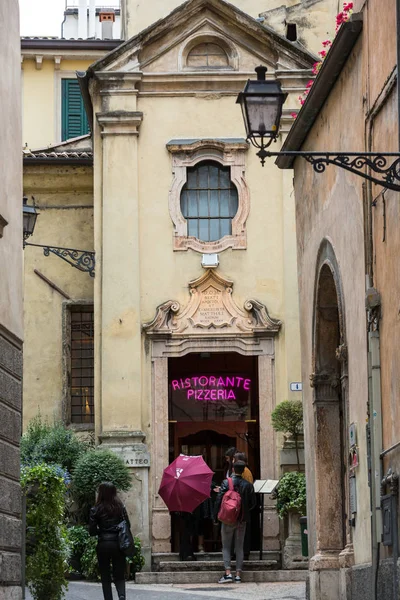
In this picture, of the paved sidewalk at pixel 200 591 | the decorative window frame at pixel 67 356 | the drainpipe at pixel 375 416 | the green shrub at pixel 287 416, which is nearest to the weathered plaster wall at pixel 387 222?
the drainpipe at pixel 375 416

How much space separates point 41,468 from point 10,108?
4040 millimetres

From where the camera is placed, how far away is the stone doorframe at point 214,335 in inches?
1030

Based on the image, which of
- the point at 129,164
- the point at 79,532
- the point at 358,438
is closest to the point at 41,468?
the point at 358,438

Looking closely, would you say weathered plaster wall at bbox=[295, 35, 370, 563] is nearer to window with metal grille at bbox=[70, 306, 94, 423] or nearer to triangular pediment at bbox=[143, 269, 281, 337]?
triangular pediment at bbox=[143, 269, 281, 337]

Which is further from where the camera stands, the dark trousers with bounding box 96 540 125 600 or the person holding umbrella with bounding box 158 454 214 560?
the person holding umbrella with bounding box 158 454 214 560

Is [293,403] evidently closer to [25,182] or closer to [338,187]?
[25,182]

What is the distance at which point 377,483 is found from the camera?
13070 millimetres

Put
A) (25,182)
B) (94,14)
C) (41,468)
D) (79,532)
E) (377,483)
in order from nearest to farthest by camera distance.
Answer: (377,483), (41,468), (79,532), (25,182), (94,14)

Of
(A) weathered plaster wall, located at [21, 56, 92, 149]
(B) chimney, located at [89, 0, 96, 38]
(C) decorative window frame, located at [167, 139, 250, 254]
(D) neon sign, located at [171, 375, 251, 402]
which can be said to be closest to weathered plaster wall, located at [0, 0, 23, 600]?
(C) decorative window frame, located at [167, 139, 250, 254]

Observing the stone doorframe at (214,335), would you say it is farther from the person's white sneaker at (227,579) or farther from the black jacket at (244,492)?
the person's white sneaker at (227,579)

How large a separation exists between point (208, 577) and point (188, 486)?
184cm

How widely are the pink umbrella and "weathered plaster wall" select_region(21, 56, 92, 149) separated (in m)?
10.9

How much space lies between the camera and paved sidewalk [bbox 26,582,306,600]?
1880cm

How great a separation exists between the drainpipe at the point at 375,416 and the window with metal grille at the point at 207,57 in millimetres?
15023
